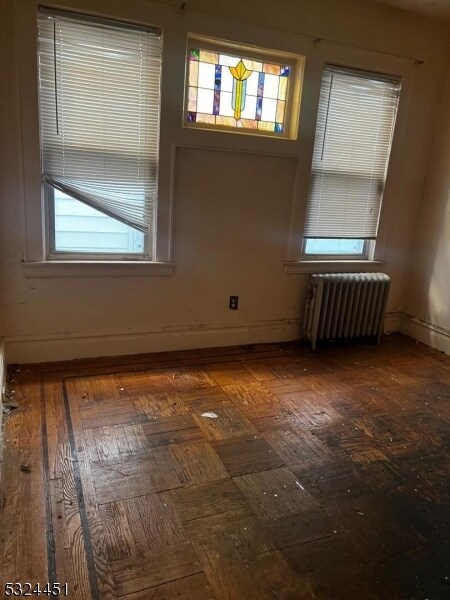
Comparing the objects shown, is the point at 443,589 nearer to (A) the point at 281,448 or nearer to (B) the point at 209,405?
(A) the point at 281,448

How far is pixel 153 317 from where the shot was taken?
10.7 feet

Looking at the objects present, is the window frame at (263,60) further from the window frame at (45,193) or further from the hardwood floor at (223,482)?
the hardwood floor at (223,482)

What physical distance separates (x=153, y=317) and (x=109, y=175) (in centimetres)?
104

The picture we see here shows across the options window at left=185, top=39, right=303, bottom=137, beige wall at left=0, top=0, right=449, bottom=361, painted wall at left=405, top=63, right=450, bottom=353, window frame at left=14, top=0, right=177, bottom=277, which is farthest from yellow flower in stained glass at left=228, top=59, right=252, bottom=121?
painted wall at left=405, top=63, right=450, bottom=353

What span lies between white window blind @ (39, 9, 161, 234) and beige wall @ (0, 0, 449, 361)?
0.12m

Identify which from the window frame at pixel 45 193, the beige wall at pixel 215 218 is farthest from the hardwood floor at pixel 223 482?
the window frame at pixel 45 193

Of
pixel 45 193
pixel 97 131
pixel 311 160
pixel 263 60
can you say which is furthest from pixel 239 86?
pixel 45 193

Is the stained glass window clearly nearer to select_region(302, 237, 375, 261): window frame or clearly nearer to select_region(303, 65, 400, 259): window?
select_region(303, 65, 400, 259): window

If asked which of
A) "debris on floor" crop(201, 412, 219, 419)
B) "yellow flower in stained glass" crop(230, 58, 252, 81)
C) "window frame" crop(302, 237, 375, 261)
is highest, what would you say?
"yellow flower in stained glass" crop(230, 58, 252, 81)

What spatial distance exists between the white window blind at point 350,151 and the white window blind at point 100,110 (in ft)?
4.27

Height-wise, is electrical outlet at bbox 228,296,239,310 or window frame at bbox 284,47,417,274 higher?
window frame at bbox 284,47,417,274

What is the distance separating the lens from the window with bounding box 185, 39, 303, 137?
296cm

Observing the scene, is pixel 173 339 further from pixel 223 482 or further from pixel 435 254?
pixel 435 254

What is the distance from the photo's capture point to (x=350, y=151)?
3.51 m
